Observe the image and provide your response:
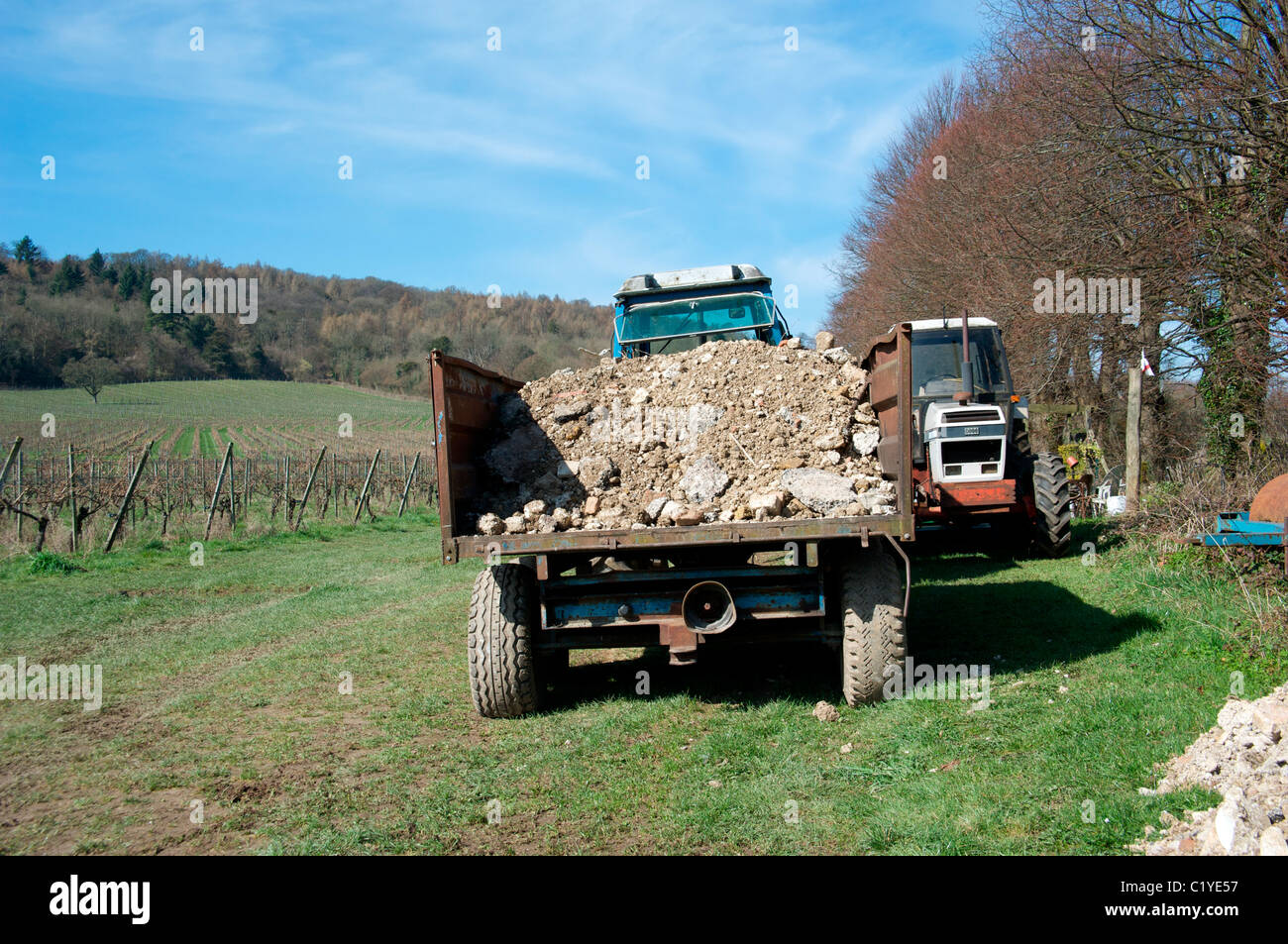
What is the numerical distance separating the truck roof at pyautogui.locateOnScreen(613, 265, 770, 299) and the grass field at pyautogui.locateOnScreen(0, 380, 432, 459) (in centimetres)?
2241

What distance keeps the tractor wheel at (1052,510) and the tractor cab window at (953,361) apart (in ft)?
3.52

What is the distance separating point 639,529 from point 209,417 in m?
47.9

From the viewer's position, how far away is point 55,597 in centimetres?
1011

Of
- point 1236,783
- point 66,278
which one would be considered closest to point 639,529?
point 1236,783

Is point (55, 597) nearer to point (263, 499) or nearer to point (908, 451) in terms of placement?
point (908, 451)

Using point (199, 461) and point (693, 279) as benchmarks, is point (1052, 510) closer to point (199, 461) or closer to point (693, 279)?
point (693, 279)

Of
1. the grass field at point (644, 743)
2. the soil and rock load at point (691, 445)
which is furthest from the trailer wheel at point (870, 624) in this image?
the soil and rock load at point (691, 445)

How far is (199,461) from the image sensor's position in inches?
813

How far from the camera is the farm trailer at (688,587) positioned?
4.88 metres

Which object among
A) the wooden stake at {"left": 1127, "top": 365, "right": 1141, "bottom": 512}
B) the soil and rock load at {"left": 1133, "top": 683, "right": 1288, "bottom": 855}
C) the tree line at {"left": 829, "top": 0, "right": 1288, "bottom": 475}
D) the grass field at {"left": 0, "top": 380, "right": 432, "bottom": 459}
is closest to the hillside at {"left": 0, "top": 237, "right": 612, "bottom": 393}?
the grass field at {"left": 0, "top": 380, "right": 432, "bottom": 459}

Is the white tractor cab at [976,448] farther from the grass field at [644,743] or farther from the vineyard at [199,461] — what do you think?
the vineyard at [199,461]

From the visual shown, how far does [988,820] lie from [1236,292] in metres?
8.44

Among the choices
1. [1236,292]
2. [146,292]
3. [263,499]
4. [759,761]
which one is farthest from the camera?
[146,292]
